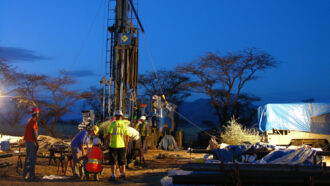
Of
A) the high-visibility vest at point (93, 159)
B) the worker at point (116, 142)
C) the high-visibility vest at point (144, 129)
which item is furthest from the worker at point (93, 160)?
the high-visibility vest at point (144, 129)

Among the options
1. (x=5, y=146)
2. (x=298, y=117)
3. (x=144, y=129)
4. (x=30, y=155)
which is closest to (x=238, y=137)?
(x=298, y=117)

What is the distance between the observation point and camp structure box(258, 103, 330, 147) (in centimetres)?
1575

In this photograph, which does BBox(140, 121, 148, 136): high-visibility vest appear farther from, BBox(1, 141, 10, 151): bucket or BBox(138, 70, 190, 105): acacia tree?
BBox(138, 70, 190, 105): acacia tree

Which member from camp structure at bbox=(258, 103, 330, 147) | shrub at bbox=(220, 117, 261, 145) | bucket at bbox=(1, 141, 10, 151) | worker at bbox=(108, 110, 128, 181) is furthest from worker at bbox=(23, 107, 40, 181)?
camp structure at bbox=(258, 103, 330, 147)

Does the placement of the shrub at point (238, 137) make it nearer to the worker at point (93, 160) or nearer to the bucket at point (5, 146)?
the worker at point (93, 160)

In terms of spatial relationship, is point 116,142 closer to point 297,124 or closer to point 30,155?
point 30,155

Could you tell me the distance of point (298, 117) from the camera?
630 inches

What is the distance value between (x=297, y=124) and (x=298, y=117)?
0.33 metres

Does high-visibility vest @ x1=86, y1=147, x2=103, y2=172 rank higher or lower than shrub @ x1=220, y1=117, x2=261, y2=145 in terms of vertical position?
lower

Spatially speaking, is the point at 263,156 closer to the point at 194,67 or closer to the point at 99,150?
the point at 99,150

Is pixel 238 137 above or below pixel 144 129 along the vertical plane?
below

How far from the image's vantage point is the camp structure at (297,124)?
51.7 ft

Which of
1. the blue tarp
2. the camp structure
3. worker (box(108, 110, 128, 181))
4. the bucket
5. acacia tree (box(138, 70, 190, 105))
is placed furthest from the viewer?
acacia tree (box(138, 70, 190, 105))

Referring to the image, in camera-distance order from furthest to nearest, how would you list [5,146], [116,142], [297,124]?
[297,124] → [5,146] → [116,142]
